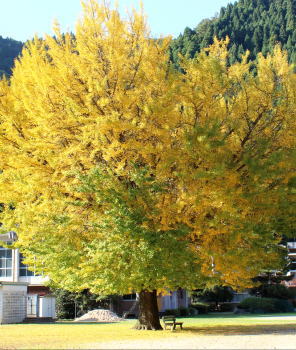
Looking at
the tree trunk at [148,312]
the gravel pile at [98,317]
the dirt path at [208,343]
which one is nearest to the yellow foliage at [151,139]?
the dirt path at [208,343]

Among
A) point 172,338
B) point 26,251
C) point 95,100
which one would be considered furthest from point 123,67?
point 172,338

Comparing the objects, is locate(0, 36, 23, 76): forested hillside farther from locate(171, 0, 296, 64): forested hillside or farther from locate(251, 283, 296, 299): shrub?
locate(251, 283, 296, 299): shrub

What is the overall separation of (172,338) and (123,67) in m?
8.18

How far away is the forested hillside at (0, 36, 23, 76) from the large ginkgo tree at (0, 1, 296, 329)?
428 feet

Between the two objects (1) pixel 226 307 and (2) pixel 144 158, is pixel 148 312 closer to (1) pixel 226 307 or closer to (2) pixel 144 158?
(2) pixel 144 158

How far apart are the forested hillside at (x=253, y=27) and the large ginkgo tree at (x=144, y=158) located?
104 m

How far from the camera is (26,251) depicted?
17969 mm

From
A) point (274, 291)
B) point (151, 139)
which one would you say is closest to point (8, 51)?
point (274, 291)

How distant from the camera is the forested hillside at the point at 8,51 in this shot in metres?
146

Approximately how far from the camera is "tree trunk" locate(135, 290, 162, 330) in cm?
1939

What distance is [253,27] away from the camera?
14638cm

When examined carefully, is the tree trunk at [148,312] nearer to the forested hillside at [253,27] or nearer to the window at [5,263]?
the window at [5,263]

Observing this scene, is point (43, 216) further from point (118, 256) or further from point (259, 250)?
point (259, 250)

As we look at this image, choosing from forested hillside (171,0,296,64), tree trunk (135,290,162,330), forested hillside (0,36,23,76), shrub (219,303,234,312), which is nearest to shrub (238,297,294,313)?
shrub (219,303,234,312)
